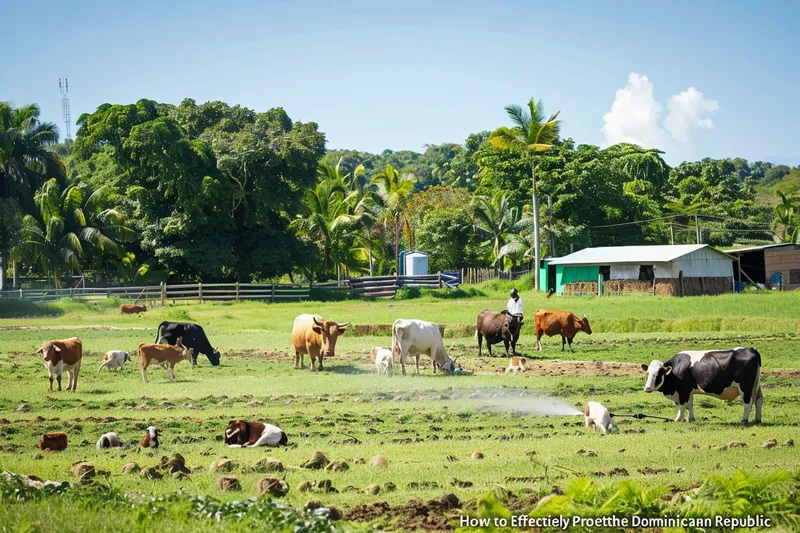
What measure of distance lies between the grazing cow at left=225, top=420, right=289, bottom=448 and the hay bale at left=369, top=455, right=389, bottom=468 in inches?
88.9

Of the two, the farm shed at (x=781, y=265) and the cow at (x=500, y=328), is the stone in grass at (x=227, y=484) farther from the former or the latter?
the farm shed at (x=781, y=265)

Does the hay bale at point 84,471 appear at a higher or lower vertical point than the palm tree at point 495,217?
lower

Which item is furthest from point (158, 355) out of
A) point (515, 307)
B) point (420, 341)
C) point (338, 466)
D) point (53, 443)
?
point (338, 466)

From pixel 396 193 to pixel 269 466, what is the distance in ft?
183

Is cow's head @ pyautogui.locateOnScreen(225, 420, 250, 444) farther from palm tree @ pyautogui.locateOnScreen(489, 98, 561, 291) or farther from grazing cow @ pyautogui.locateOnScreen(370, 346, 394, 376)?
palm tree @ pyautogui.locateOnScreen(489, 98, 561, 291)

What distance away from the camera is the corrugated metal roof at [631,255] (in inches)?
2130

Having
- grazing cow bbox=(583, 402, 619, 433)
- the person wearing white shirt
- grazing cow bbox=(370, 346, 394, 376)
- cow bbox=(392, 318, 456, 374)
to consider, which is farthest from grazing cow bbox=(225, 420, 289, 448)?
the person wearing white shirt

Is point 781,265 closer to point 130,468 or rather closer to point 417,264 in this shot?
point 417,264

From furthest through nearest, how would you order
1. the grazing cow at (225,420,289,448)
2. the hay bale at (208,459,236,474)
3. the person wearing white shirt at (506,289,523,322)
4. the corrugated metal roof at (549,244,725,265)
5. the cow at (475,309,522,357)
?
the corrugated metal roof at (549,244,725,265) → the person wearing white shirt at (506,289,523,322) → the cow at (475,309,522,357) → the grazing cow at (225,420,289,448) → the hay bale at (208,459,236,474)

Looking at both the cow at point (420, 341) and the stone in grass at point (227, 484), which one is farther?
the cow at point (420, 341)

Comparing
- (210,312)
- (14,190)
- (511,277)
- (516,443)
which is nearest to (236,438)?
(516,443)

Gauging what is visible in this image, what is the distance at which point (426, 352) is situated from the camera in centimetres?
2364

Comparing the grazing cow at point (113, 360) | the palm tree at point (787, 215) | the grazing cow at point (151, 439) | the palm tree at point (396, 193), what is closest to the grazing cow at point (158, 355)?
the grazing cow at point (113, 360)

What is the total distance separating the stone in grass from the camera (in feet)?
31.3
